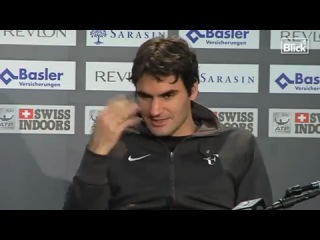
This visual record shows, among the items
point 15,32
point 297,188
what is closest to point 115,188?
point 297,188

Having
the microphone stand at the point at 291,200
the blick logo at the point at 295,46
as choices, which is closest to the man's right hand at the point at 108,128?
the microphone stand at the point at 291,200

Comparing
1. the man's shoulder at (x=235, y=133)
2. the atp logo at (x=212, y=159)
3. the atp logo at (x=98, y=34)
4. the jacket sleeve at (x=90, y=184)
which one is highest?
the atp logo at (x=98, y=34)

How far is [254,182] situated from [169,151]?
0.30 metres

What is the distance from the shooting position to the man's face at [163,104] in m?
1.66

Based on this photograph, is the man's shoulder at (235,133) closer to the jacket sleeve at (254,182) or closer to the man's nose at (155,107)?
the jacket sleeve at (254,182)

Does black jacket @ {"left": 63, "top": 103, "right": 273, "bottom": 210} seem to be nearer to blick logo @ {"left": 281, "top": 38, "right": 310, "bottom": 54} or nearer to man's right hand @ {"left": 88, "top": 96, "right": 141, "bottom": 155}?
man's right hand @ {"left": 88, "top": 96, "right": 141, "bottom": 155}

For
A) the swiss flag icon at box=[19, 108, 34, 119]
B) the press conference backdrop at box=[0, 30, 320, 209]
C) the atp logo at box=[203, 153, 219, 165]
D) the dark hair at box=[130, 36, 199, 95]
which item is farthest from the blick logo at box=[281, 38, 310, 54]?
the swiss flag icon at box=[19, 108, 34, 119]

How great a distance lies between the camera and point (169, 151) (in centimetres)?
168

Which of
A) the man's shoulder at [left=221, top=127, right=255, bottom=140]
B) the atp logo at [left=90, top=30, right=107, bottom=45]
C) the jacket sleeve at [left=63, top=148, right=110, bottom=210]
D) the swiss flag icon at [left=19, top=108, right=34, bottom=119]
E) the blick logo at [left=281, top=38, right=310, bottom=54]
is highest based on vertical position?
the atp logo at [left=90, top=30, right=107, bottom=45]

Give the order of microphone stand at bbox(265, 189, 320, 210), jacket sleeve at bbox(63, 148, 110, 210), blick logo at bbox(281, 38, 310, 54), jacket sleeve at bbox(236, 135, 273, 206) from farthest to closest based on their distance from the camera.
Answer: blick logo at bbox(281, 38, 310, 54), jacket sleeve at bbox(236, 135, 273, 206), jacket sleeve at bbox(63, 148, 110, 210), microphone stand at bbox(265, 189, 320, 210)

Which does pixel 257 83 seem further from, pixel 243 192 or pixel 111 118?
pixel 111 118

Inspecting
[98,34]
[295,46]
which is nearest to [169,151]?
[98,34]

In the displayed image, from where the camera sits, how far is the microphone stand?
4.03ft

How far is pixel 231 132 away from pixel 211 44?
397 mm
